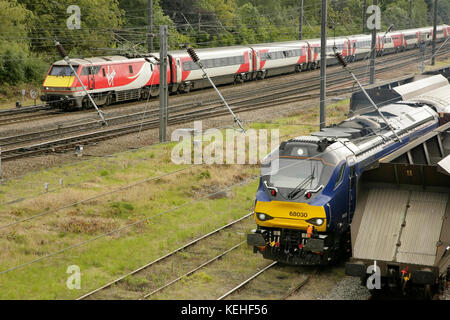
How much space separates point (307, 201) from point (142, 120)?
64.7 ft

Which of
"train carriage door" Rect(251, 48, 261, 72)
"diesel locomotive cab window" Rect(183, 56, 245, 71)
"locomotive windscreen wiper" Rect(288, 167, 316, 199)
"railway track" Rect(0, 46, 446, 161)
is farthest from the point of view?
"train carriage door" Rect(251, 48, 261, 72)

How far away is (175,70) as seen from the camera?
1652 inches

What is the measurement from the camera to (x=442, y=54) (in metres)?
79.8

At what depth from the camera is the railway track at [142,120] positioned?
89.2ft

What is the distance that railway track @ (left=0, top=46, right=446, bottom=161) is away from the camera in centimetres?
2720

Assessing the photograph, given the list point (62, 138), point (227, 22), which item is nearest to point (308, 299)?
point (62, 138)

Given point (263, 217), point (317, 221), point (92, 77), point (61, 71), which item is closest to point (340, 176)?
point (317, 221)

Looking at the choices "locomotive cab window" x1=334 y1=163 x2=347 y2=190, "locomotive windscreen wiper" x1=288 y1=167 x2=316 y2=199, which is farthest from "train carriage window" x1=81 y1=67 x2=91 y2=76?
"locomotive cab window" x1=334 y1=163 x2=347 y2=190

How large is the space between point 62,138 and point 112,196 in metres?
7.72

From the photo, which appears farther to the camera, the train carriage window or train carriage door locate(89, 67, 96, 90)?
train carriage door locate(89, 67, 96, 90)

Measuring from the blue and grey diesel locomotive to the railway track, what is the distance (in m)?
13.2

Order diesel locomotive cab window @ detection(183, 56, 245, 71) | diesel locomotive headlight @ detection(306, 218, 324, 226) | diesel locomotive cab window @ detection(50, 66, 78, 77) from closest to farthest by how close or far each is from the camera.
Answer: diesel locomotive headlight @ detection(306, 218, 324, 226), diesel locomotive cab window @ detection(50, 66, 78, 77), diesel locomotive cab window @ detection(183, 56, 245, 71)

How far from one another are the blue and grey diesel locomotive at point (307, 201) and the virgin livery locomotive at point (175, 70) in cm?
1322

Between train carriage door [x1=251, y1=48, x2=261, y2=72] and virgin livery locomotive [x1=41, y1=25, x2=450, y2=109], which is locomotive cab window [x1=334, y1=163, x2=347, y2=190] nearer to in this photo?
virgin livery locomotive [x1=41, y1=25, x2=450, y2=109]
